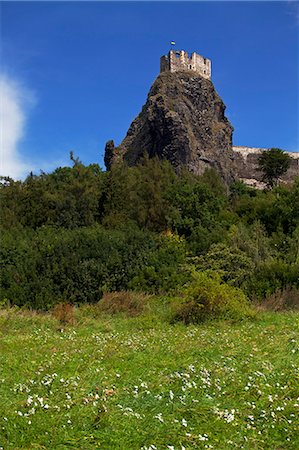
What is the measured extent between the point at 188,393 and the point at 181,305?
918 centimetres

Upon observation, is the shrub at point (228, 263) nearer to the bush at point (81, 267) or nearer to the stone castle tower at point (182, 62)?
the bush at point (81, 267)

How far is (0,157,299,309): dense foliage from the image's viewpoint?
21.3 m

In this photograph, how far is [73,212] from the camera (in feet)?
101

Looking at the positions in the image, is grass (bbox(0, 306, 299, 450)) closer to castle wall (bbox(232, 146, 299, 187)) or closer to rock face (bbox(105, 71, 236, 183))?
rock face (bbox(105, 71, 236, 183))

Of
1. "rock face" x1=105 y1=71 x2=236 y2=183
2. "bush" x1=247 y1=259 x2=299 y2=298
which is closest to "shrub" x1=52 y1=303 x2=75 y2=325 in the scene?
"bush" x1=247 y1=259 x2=299 y2=298

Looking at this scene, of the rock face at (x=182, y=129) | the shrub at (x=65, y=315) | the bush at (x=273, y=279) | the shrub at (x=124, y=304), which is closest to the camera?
the shrub at (x=65, y=315)

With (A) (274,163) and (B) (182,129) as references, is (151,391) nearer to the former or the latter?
(A) (274,163)

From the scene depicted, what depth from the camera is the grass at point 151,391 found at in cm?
535

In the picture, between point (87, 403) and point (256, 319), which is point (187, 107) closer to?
point (256, 319)

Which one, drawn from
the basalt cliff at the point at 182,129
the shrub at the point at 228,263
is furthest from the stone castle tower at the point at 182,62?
the shrub at the point at 228,263

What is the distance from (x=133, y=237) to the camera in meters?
23.9

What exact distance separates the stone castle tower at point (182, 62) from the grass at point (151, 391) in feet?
237

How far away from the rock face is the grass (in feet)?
189

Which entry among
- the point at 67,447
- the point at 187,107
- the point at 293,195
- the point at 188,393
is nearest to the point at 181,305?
the point at 188,393
